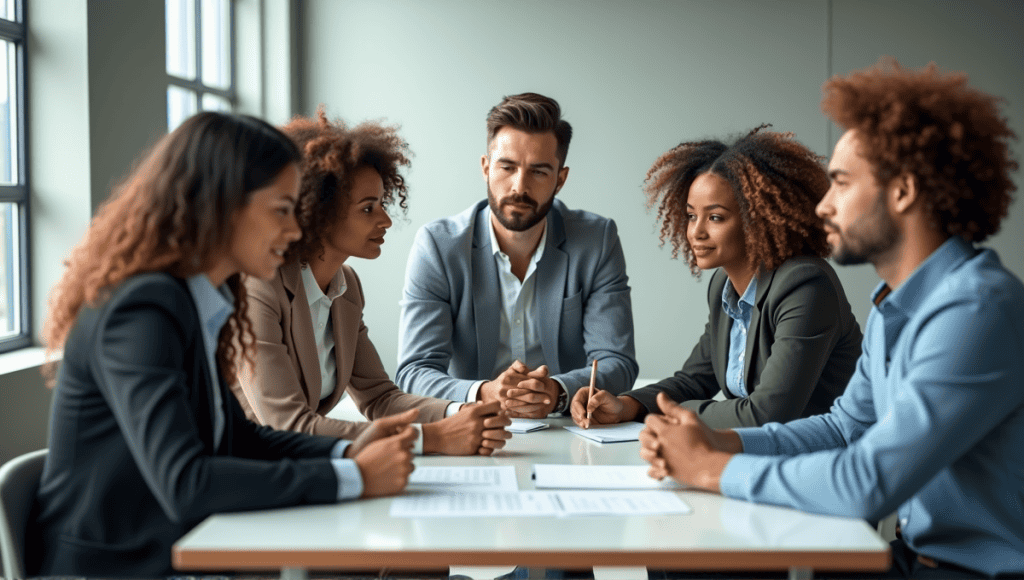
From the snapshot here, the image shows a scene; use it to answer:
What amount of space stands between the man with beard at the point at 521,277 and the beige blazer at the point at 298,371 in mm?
314

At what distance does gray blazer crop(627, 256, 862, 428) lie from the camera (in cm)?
212

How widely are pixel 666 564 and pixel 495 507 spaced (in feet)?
1.04

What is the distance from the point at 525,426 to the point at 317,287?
0.68 m

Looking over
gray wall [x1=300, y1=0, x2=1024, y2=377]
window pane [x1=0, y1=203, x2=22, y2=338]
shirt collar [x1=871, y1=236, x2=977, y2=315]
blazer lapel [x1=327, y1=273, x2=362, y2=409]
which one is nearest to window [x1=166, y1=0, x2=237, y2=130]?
gray wall [x1=300, y1=0, x2=1024, y2=377]

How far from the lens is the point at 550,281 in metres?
2.88

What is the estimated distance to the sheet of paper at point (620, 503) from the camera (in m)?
1.40

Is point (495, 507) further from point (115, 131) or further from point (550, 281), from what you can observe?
point (115, 131)

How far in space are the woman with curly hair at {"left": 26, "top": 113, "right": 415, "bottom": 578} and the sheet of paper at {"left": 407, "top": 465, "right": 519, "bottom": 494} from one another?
89mm

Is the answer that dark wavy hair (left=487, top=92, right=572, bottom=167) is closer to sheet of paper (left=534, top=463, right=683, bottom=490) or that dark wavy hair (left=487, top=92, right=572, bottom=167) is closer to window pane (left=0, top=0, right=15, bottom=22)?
sheet of paper (left=534, top=463, right=683, bottom=490)

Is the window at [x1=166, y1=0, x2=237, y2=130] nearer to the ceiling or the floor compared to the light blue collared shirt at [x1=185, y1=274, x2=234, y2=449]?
nearer to the ceiling

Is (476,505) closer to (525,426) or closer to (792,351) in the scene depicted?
(525,426)

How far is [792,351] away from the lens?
7.09 ft

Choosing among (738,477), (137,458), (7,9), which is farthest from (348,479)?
(7,9)

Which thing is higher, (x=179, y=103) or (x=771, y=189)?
(x=179, y=103)
